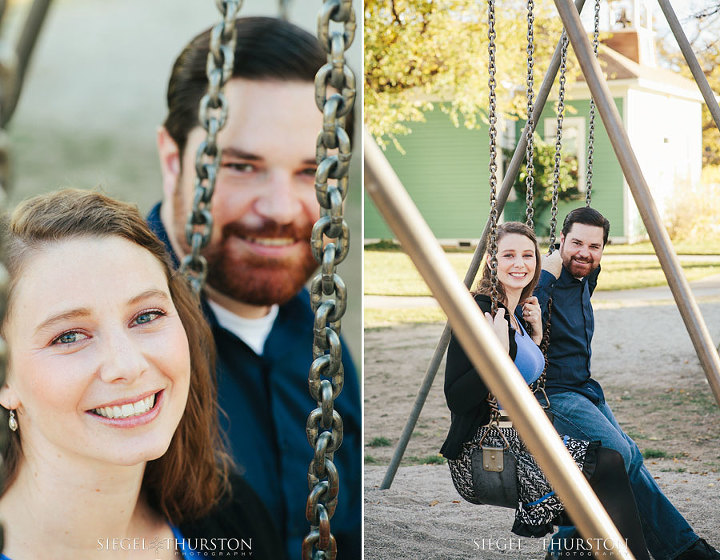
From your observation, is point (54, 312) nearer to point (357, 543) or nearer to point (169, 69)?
point (169, 69)

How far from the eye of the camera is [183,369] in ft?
6.56

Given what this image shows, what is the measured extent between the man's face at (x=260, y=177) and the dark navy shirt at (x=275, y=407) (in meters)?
0.20

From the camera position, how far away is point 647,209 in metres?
2.74

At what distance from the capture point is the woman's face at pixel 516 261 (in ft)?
10.7

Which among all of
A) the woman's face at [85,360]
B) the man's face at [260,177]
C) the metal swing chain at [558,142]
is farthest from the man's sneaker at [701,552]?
the woman's face at [85,360]

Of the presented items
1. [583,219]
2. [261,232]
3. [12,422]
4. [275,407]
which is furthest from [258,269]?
[583,219]

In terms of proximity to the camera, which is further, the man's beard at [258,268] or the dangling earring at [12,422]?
the man's beard at [258,268]

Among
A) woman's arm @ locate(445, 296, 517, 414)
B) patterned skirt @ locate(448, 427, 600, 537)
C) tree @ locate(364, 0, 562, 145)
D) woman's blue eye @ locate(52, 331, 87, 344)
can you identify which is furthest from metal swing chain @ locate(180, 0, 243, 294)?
tree @ locate(364, 0, 562, 145)

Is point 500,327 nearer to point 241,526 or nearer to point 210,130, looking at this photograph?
point 241,526

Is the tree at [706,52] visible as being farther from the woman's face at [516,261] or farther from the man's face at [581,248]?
the woman's face at [516,261]

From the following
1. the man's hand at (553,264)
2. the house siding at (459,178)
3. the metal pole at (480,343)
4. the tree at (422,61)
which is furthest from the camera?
the tree at (422,61)

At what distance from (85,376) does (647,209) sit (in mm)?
1879

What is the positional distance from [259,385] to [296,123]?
0.86m

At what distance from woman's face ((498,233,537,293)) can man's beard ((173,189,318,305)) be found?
2.98 feet
